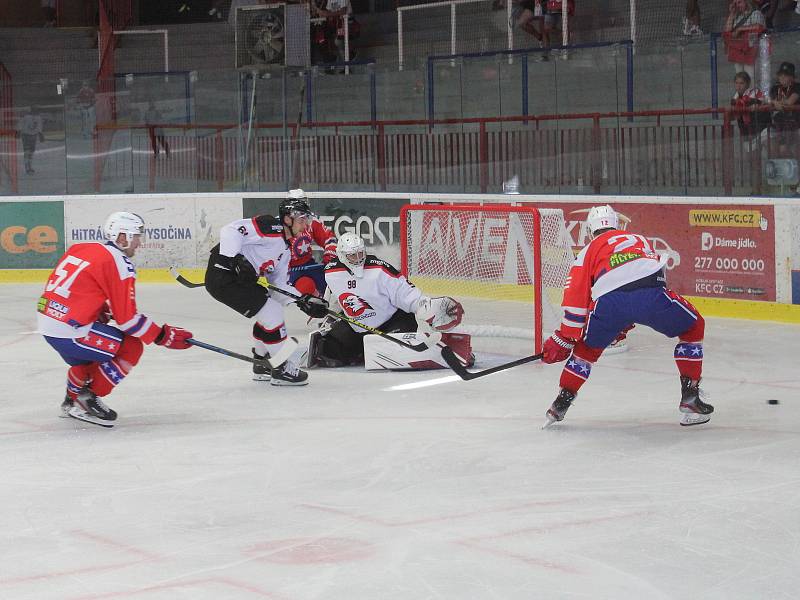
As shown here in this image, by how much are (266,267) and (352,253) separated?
524 millimetres

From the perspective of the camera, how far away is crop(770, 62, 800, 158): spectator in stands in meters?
9.76

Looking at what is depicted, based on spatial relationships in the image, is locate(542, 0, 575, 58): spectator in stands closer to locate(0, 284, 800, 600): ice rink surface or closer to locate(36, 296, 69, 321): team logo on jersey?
locate(0, 284, 800, 600): ice rink surface

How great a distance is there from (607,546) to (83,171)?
10.5m

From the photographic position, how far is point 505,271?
27.9 feet

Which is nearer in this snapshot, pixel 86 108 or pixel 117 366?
pixel 117 366

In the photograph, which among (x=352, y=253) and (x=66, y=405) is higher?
(x=352, y=253)

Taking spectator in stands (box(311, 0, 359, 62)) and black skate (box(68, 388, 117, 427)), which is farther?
spectator in stands (box(311, 0, 359, 62))

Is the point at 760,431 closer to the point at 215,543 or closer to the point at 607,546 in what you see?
the point at 607,546

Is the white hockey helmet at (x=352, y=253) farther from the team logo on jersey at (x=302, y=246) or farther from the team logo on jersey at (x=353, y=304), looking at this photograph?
the team logo on jersey at (x=302, y=246)

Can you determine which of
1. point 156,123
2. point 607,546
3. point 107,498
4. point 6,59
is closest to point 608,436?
point 607,546

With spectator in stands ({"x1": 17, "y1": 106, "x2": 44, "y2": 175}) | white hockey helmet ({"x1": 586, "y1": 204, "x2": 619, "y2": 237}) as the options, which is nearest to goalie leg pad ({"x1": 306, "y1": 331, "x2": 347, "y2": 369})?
white hockey helmet ({"x1": 586, "y1": 204, "x2": 619, "y2": 237})

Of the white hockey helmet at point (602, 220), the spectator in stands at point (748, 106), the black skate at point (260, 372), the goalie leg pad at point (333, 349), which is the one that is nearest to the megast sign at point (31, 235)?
the goalie leg pad at point (333, 349)

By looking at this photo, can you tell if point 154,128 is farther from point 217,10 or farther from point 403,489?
point 403,489

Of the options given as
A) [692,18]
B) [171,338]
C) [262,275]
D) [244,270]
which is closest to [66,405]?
[171,338]
